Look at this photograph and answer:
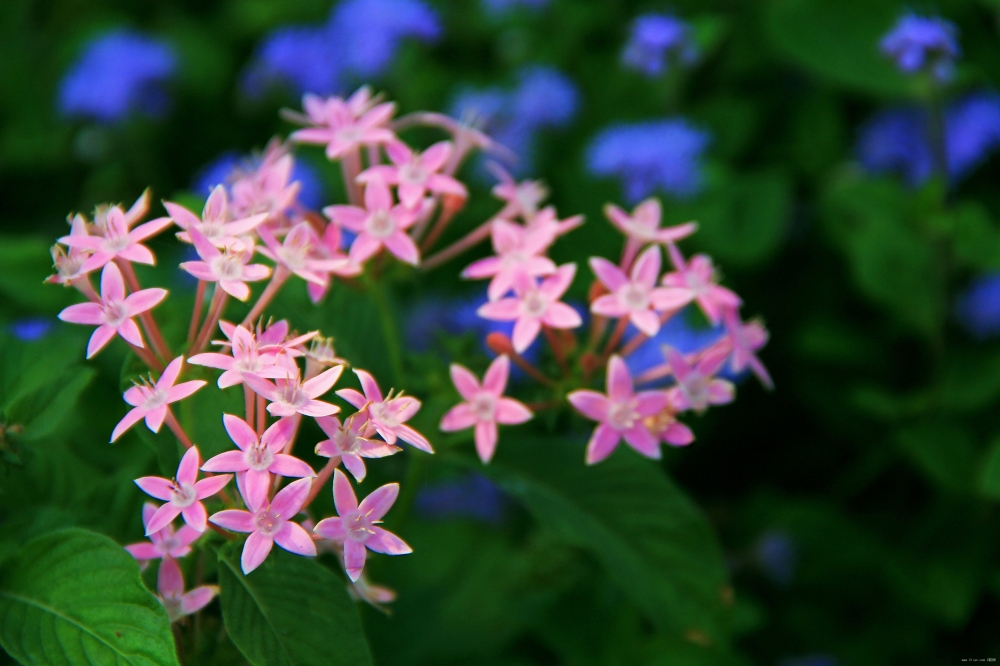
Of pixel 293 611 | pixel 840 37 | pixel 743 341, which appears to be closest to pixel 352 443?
pixel 293 611

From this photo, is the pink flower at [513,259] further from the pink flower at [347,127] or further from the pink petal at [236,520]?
the pink petal at [236,520]

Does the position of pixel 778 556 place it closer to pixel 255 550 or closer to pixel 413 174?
pixel 413 174

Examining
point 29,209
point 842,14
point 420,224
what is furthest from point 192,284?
point 842,14

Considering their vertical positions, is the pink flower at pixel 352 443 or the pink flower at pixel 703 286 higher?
the pink flower at pixel 703 286

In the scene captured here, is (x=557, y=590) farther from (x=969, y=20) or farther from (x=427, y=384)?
(x=969, y=20)

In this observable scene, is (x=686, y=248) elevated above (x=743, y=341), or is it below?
above

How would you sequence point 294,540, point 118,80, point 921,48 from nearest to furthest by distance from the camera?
point 294,540 < point 921,48 < point 118,80

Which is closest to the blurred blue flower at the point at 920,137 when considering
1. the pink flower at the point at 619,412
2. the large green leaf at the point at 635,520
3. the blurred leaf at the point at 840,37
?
the blurred leaf at the point at 840,37
